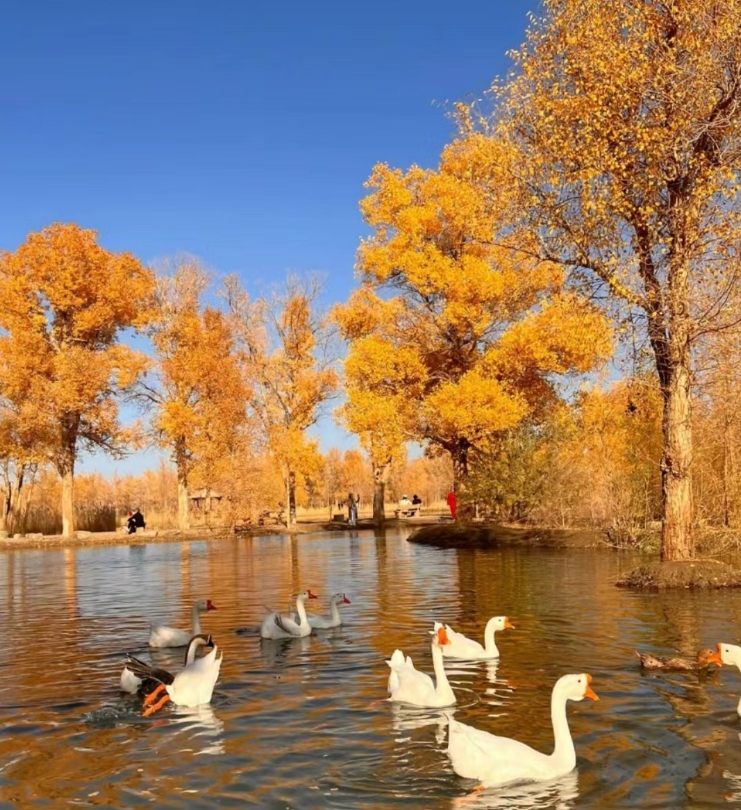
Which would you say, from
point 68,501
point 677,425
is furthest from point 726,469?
point 68,501

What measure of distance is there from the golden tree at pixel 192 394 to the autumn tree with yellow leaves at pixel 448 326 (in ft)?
51.3

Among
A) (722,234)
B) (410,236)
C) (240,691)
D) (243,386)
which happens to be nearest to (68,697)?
(240,691)

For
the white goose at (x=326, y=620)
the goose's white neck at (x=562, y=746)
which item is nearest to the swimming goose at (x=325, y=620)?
the white goose at (x=326, y=620)

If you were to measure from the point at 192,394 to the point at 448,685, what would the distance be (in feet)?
143

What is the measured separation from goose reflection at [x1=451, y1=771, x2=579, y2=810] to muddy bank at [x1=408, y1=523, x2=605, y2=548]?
21688 millimetres

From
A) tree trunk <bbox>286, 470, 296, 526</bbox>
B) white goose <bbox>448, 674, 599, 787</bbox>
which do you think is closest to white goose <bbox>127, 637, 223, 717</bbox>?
white goose <bbox>448, 674, 599, 787</bbox>

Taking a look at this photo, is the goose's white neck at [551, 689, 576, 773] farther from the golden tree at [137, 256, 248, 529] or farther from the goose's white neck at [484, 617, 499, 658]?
the golden tree at [137, 256, 248, 529]

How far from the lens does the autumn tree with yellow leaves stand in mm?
32562

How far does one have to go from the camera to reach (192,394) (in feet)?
171

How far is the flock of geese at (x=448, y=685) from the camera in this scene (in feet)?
24.8

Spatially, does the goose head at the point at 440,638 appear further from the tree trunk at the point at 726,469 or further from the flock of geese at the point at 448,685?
the tree trunk at the point at 726,469

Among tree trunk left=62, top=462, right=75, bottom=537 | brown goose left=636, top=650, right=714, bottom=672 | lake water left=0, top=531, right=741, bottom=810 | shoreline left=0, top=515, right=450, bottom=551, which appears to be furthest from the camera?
tree trunk left=62, top=462, right=75, bottom=537

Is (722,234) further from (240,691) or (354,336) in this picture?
(354,336)

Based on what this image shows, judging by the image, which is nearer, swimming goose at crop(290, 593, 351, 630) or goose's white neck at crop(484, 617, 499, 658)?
goose's white neck at crop(484, 617, 499, 658)
